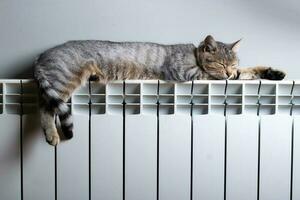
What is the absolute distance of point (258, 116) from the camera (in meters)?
1.22

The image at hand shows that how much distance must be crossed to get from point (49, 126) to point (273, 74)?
30.9 inches

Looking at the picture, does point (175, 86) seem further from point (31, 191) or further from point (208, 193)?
point (31, 191)

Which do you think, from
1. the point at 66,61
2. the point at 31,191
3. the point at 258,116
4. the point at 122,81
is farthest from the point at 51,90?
the point at 258,116

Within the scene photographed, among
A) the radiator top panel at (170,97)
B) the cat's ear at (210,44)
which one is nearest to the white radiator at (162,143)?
the radiator top panel at (170,97)

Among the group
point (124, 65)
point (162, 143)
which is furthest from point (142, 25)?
point (162, 143)

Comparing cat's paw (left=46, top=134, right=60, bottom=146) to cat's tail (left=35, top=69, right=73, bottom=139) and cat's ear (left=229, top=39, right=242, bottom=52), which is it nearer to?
cat's tail (left=35, top=69, right=73, bottom=139)

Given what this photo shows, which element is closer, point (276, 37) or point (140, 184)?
point (140, 184)

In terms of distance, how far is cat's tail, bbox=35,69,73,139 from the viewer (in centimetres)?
113

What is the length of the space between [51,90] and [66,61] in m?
0.12

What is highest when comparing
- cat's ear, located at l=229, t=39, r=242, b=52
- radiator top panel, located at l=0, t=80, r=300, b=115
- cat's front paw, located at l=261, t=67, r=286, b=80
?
cat's ear, located at l=229, t=39, r=242, b=52

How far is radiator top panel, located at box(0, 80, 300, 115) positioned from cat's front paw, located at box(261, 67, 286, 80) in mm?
52

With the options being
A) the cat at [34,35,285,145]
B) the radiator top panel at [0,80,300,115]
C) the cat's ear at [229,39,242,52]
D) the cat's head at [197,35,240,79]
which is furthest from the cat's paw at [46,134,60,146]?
the cat's ear at [229,39,242,52]

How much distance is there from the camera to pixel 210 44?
4.13 feet

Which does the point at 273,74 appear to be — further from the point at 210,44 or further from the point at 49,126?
the point at 49,126
